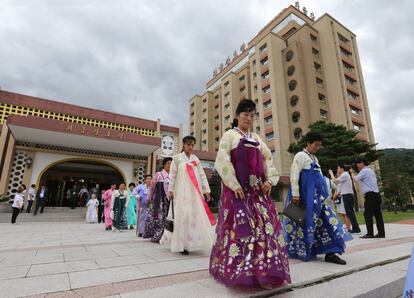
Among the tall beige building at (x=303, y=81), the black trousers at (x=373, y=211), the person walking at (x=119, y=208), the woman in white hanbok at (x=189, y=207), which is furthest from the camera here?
the tall beige building at (x=303, y=81)

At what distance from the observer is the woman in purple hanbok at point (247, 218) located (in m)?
1.98

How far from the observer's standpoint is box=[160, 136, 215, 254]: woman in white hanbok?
3.50 m

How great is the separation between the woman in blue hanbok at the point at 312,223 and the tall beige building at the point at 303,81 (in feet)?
80.5

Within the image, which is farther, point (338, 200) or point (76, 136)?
point (76, 136)

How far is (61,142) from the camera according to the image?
14.2 m

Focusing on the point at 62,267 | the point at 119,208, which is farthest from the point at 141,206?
the point at 62,267

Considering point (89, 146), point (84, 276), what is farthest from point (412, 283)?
point (89, 146)

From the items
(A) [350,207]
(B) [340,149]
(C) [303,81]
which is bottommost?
(A) [350,207]

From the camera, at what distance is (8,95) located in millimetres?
14172

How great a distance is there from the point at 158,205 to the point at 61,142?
38.7 feet

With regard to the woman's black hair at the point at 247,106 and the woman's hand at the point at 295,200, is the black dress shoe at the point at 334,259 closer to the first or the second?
the woman's hand at the point at 295,200

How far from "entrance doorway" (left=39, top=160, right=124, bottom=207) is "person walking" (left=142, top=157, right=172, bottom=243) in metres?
14.0

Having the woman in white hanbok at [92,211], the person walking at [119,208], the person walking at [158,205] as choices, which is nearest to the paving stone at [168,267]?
the person walking at [158,205]

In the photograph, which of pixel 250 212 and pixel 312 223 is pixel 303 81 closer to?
pixel 312 223
